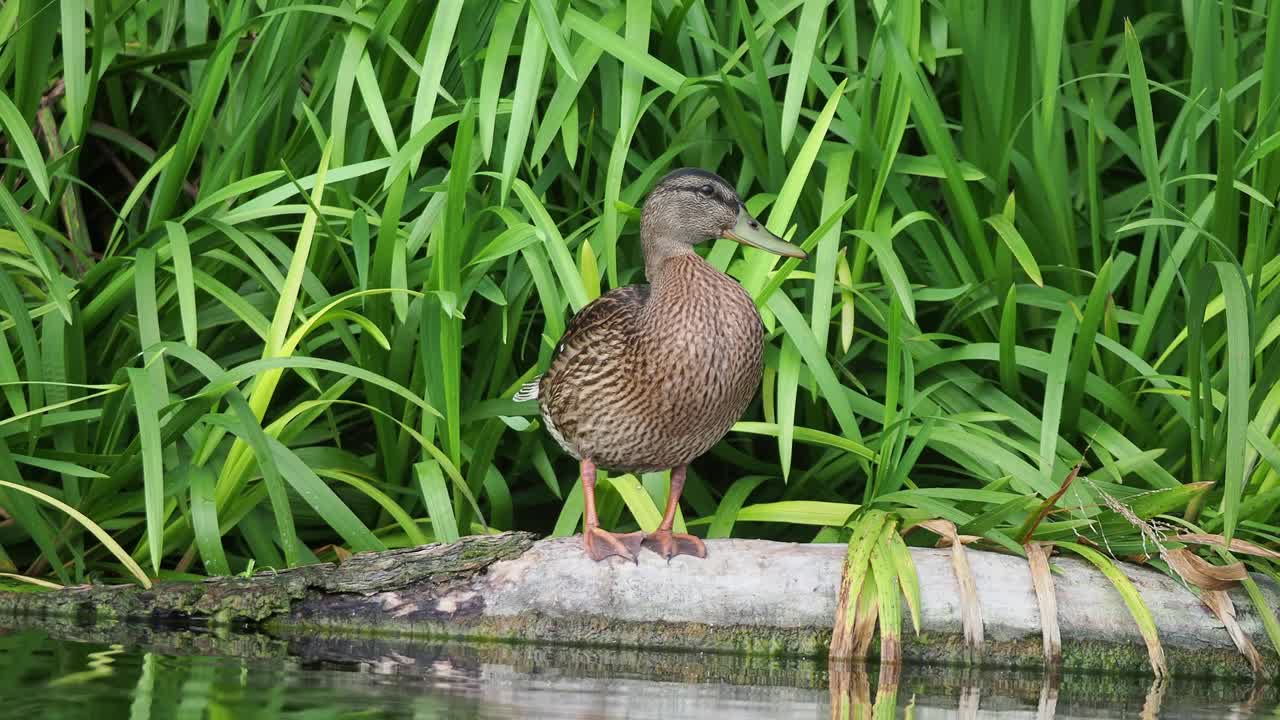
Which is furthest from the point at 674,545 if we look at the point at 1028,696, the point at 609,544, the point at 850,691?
the point at 1028,696

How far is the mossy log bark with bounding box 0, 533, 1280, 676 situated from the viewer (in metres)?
3.62

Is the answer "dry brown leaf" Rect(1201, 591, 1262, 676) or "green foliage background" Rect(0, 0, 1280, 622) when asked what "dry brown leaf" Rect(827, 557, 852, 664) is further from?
"dry brown leaf" Rect(1201, 591, 1262, 676)

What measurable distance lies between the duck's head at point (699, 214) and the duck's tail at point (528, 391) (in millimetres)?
539

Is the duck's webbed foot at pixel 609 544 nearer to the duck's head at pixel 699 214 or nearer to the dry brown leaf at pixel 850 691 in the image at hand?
the dry brown leaf at pixel 850 691

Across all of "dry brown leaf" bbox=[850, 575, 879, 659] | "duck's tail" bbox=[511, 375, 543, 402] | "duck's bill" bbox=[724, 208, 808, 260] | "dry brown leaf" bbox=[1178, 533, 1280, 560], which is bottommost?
"dry brown leaf" bbox=[850, 575, 879, 659]

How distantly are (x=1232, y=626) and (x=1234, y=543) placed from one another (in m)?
0.21

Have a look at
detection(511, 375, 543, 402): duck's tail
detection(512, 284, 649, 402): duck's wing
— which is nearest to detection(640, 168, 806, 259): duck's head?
detection(512, 284, 649, 402): duck's wing

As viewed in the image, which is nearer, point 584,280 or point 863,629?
point 863,629

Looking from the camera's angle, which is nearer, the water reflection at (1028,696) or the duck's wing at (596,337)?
the water reflection at (1028,696)

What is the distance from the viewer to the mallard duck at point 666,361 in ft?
12.5

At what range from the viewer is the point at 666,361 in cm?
381

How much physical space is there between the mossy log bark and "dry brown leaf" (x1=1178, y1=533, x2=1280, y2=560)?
142 mm

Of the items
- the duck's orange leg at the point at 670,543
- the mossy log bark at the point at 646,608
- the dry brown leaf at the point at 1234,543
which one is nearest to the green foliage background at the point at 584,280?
the dry brown leaf at the point at 1234,543

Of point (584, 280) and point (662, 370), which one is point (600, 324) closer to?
point (662, 370)
